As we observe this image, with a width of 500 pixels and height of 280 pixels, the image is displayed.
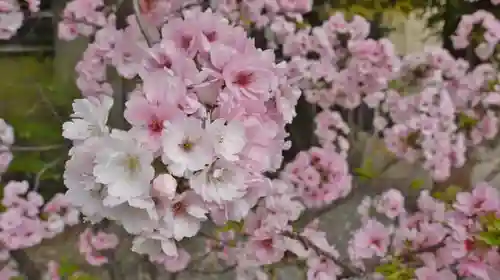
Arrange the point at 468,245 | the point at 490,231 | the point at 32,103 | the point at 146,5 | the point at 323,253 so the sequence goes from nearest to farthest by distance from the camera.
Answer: the point at 490,231 < the point at 468,245 < the point at 146,5 < the point at 323,253 < the point at 32,103

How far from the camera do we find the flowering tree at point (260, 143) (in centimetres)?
62

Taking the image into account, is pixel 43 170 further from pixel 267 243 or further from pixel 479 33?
pixel 479 33

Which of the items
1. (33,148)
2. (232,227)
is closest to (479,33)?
(232,227)

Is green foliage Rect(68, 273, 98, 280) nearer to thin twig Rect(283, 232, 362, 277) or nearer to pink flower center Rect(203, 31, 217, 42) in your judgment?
thin twig Rect(283, 232, 362, 277)

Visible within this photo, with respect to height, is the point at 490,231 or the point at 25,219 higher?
the point at 490,231

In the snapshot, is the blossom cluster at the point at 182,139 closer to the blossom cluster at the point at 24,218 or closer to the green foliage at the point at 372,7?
the blossom cluster at the point at 24,218

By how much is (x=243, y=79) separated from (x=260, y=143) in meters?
0.07

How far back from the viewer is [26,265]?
1.43m

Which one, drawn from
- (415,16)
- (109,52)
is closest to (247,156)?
(109,52)

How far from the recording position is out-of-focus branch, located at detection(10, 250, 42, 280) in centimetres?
140

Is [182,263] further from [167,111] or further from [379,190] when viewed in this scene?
[167,111]

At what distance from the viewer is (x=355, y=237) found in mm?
1348

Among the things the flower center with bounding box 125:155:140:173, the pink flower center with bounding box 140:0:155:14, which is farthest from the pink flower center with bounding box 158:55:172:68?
the pink flower center with bounding box 140:0:155:14

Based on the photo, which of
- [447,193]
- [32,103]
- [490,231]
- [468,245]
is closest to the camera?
[490,231]
